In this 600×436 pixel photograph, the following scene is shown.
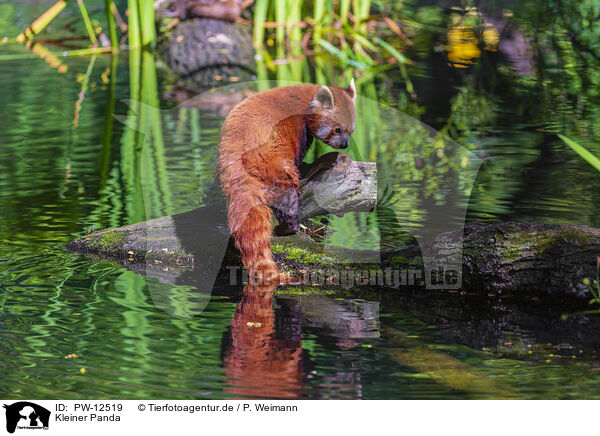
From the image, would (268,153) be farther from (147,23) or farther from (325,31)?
(147,23)

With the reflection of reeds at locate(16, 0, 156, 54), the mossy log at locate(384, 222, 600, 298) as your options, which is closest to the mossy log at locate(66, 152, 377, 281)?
the mossy log at locate(384, 222, 600, 298)

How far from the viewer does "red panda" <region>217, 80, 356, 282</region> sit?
4629mm

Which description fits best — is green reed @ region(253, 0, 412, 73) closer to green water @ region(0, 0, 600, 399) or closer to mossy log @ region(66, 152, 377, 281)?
green water @ region(0, 0, 600, 399)

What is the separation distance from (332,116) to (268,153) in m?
0.55

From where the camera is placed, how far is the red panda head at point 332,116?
16.5 feet

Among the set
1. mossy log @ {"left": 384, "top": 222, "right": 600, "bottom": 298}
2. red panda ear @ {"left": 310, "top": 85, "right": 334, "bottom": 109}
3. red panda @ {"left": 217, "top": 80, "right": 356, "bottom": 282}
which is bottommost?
mossy log @ {"left": 384, "top": 222, "right": 600, "bottom": 298}

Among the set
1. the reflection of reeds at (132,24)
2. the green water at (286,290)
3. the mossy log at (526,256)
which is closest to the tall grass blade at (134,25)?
the reflection of reeds at (132,24)

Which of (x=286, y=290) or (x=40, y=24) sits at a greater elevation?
(x=40, y=24)

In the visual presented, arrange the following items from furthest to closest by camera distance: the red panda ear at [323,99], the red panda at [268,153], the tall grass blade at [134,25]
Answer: the tall grass blade at [134,25], the red panda ear at [323,99], the red panda at [268,153]

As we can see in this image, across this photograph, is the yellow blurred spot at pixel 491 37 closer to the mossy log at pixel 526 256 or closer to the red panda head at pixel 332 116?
the red panda head at pixel 332 116

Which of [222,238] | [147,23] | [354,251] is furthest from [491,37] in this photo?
[222,238]

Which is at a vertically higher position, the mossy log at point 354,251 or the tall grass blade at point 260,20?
the tall grass blade at point 260,20

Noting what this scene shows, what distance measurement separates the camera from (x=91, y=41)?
14438mm

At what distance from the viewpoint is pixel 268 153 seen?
15.7 feet
